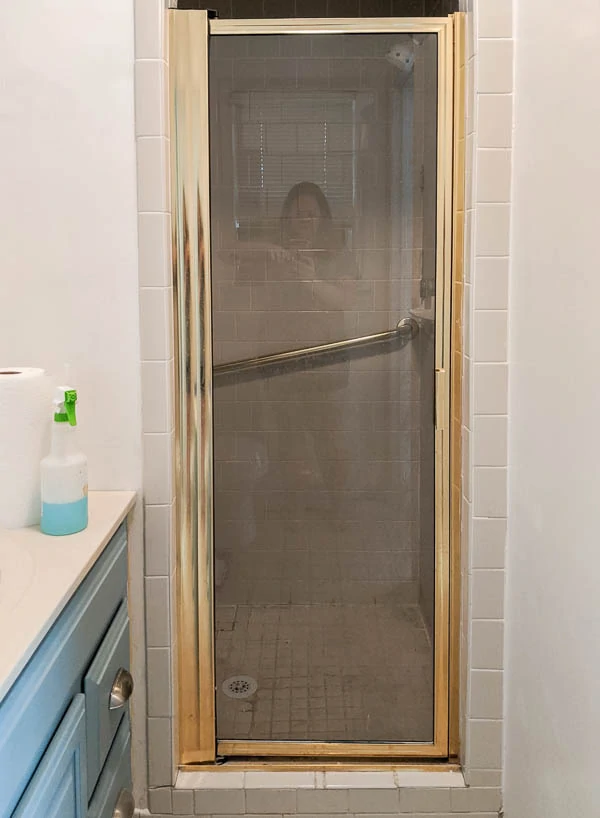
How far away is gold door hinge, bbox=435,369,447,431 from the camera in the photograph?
1.89 metres

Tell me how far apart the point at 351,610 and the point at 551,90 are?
116 cm

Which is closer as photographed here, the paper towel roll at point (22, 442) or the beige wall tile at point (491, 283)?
the paper towel roll at point (22, 442)

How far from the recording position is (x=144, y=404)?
A: 1.78 m

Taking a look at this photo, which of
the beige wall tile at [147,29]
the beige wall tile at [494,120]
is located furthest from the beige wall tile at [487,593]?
the beige wall tile at [147,29]

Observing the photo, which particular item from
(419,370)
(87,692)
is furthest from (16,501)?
(419,370)

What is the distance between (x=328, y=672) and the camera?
6.52 ft

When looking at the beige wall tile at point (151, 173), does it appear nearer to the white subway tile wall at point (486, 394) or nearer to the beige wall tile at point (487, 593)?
the white subway tile wall at point (486, 394)

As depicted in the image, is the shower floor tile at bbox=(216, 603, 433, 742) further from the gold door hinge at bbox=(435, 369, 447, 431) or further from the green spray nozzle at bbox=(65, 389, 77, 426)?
the green spray nozzle at bbox=(65, 389, 77, 426)

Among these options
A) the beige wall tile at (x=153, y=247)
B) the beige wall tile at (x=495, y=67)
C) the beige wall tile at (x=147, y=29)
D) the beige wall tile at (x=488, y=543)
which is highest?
the beige wall tile at (x=147, y=29)

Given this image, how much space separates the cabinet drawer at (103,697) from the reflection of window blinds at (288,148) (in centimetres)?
90

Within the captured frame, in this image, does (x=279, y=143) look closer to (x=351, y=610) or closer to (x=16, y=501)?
(x=16, y=501)

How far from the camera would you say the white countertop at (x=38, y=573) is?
3.51 ft

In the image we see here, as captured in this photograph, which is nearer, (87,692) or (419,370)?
(87,692)

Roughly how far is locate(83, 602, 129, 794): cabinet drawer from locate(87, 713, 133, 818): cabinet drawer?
0.11 ft
